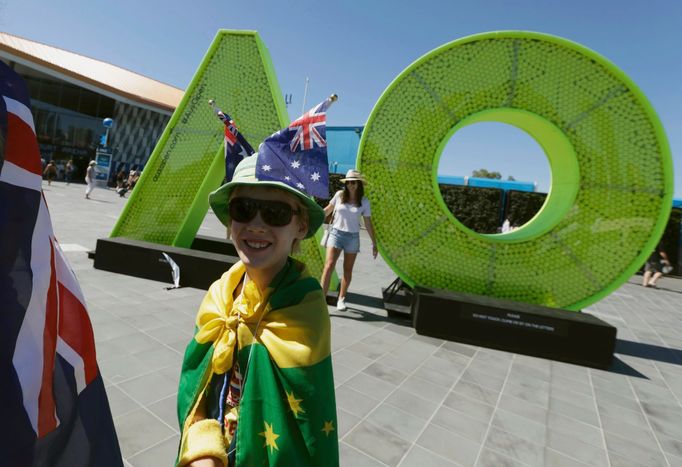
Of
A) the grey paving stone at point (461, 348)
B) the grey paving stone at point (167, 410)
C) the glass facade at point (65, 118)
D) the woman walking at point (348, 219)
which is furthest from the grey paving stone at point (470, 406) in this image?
the glass facade at point (65, 118)

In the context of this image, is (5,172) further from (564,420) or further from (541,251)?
(541,251)

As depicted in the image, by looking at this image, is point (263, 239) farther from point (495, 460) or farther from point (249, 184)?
point (495, 460)

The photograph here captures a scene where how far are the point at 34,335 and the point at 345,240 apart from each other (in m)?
4.40

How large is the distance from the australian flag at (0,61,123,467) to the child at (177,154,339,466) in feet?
1.00

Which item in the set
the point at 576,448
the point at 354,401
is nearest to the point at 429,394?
the point at 354,401

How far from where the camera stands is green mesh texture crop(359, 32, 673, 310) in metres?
4.79

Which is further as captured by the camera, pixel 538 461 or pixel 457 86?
pixel 457 86

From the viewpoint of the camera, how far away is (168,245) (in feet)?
21.3

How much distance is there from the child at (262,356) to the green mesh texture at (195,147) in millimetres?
4990

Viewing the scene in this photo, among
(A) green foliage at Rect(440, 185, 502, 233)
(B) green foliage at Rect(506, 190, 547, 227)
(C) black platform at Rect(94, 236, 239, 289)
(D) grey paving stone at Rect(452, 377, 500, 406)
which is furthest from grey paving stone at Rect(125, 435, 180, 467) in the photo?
(B) green foliage at Rect(506, 190, 547, 227)

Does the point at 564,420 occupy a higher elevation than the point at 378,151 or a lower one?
lower

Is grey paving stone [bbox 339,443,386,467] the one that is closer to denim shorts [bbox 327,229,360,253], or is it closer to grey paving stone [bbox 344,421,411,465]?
grey paving stone [bbox 344,421,411,465]

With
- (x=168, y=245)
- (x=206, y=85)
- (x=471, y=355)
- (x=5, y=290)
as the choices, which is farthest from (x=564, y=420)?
(x=206, y=85)

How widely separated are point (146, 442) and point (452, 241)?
432 cm
